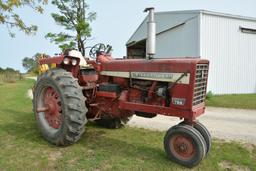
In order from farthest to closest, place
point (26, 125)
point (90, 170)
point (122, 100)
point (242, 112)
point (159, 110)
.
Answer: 1. point (242, 112)
2. point (26, 125)
3. point (122, 100)
4. point (159, 110)
5. point (90, 170)

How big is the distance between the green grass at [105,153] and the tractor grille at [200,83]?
932mm

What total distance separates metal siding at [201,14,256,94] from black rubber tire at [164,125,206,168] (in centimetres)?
949

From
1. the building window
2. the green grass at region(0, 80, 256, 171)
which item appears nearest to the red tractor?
the green grass at region(0, 80, 256, 171)

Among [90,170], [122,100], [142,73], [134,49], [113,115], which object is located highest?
[134,49]

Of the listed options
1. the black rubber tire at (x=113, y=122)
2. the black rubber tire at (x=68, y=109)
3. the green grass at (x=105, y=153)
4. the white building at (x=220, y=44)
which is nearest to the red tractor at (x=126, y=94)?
the black rubber tire at (x=68, y=109)

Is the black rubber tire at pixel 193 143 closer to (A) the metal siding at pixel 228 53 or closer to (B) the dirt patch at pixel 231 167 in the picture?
(B) the dirt patch at pixel 231 167

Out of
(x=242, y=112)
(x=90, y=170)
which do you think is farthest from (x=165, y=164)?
(x=242, y=112)

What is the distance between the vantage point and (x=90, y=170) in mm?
3807

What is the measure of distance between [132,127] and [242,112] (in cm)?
455

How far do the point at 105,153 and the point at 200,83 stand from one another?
6.11 feet

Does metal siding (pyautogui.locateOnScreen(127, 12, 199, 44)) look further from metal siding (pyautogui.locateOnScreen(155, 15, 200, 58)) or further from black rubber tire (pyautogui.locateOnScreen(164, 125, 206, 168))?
black rubber tire (pyautogui.locateOnScreen(164, 125, 206, 168))

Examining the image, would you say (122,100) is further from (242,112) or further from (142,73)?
(242,112)

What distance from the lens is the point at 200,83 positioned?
4137 mm

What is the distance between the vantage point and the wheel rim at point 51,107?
4.98 m
